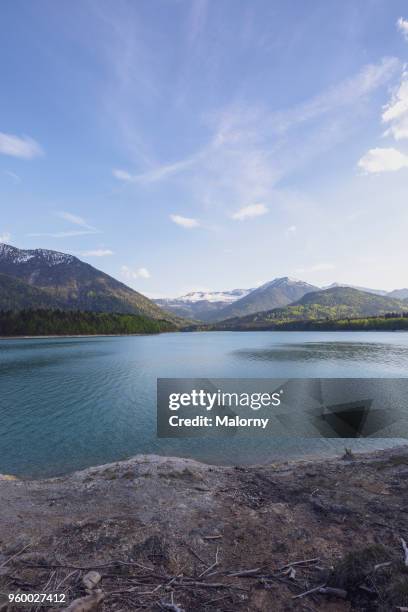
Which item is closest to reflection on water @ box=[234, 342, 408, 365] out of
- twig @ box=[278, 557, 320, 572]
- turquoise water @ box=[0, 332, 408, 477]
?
turquoise water @ box=[0, 332, 408, 477]

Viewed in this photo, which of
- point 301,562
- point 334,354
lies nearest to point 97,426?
point 301,562

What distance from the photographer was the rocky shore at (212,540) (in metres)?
8.70

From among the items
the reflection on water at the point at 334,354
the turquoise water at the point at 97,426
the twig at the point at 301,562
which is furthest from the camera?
the reflection on water at the point at 334,354

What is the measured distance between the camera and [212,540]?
1212 centimetres

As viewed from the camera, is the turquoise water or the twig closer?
the twig

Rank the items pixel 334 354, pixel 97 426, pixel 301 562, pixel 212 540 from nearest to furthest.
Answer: pixel 301 562 < pixel 212 540 < pixel 97 426 < pixel 334 354

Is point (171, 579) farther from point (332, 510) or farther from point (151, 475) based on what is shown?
point (151, 475)

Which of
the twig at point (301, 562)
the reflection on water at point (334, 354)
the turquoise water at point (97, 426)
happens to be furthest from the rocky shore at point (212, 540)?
the reflection on water at point (334, 354)

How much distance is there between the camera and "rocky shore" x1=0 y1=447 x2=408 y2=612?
870 cm

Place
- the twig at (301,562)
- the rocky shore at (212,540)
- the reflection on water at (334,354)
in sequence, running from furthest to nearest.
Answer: the reflection on water at (334,354) < the twig at (301,562) < the rocky shore at (212,540)

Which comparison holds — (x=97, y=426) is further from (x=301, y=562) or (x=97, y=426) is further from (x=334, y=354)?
(x=334, y=354)

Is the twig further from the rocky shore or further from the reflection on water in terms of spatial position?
the reflection on water

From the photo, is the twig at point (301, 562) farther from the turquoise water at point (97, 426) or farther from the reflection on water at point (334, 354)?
the reflection on water at point (334, 354)

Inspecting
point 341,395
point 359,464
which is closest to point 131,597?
point 359,464
